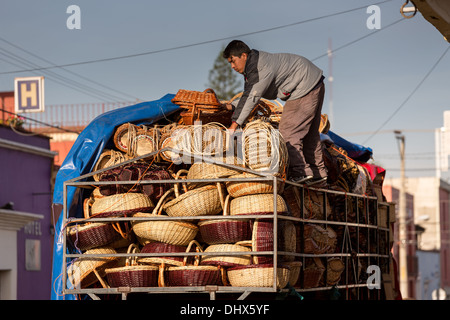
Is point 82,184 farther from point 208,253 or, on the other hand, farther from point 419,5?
point 419,5

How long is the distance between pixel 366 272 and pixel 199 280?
2904 mm

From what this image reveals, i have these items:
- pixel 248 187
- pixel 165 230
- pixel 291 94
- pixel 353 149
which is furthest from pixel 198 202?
pixel 353 149

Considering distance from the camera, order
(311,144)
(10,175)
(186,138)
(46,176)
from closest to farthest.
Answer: (186,138) → (311,144) → (10,175) → (46,176)

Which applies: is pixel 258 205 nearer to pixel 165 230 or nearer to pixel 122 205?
pixel 165 230

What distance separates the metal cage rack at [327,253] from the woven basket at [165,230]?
0.24 feet

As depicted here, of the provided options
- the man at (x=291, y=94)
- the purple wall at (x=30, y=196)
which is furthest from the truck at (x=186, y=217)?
the purple wall at (x=30, y=196)

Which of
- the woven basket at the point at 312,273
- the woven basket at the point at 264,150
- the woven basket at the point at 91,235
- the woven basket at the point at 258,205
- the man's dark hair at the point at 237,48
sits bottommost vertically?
the woven basket at the point at 312,273

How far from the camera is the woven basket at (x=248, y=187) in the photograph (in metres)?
6.43

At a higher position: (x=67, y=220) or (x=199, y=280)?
(x=67, y=220)

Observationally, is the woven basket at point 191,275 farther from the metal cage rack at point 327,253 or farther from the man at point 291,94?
the man at point 291,94
